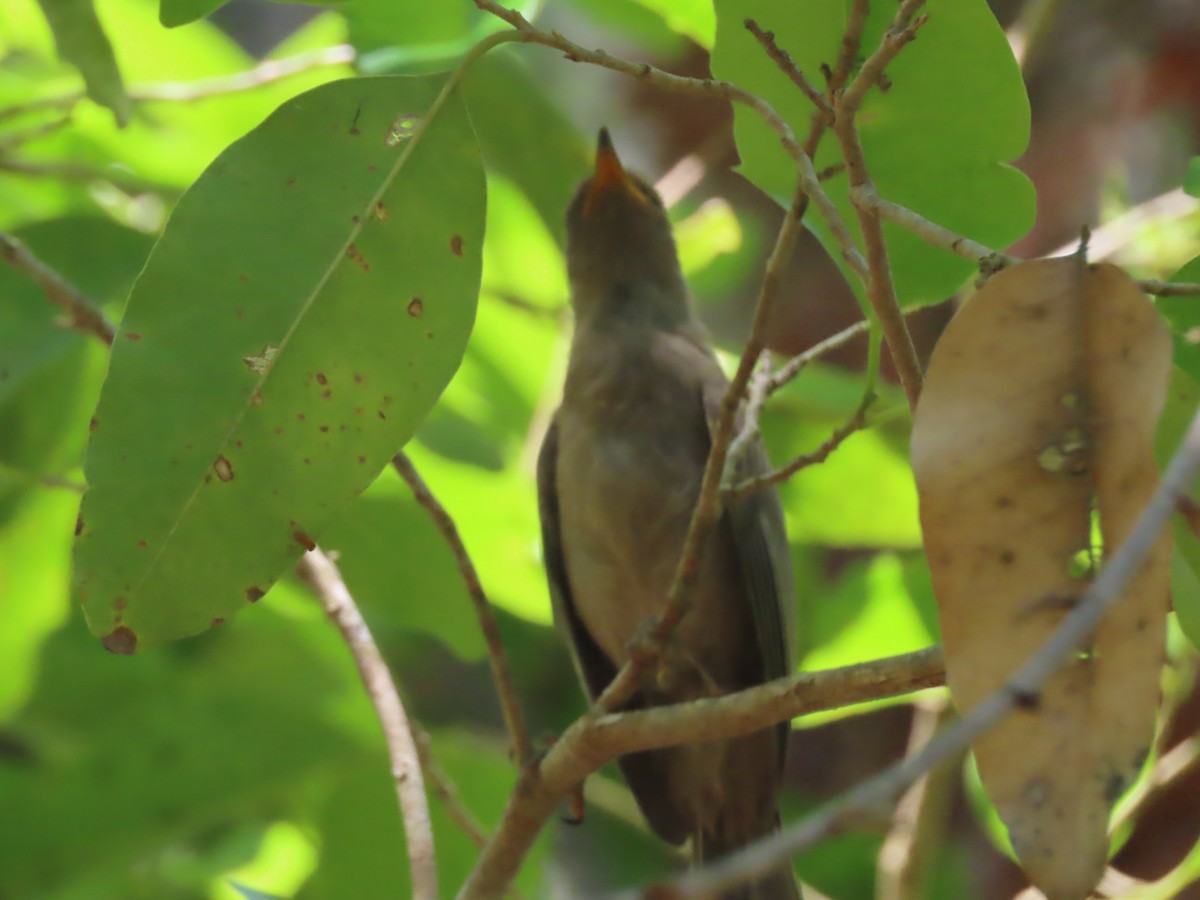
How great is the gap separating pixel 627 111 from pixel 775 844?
4635 millimetres

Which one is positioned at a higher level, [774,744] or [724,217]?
[724,217]

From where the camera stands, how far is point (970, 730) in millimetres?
584

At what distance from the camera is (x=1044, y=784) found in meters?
0.84

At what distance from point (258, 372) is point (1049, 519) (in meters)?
0.65

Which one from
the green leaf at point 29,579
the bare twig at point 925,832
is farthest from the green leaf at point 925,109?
the green leaf at point 29,579

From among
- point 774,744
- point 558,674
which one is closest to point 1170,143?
point 558,674

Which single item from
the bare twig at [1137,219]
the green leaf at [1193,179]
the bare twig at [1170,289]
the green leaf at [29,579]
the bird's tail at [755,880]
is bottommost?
the bird's tail at [755,880]

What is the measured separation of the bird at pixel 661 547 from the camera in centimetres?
220

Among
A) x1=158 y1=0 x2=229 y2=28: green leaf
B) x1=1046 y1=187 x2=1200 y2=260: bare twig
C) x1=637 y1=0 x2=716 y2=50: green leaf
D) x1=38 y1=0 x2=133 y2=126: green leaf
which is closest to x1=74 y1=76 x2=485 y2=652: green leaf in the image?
x1=158 y1=0 x2=229 y2=28: green leaf

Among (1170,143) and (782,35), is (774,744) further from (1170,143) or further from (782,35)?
(1170,143)

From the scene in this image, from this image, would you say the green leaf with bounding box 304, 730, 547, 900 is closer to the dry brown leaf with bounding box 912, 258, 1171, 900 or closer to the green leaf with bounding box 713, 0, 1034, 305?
the green leaf with bounding box 713, 0, 1034, 305

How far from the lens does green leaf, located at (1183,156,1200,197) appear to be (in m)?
1.11

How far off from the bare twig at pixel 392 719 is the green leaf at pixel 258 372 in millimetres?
435

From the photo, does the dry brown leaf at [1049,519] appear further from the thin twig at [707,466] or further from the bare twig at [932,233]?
the thin twig at [707,466]
